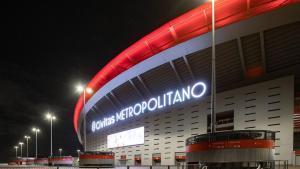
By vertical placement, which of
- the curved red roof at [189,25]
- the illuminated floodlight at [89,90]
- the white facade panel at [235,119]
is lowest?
the white facade panel at [235,119]

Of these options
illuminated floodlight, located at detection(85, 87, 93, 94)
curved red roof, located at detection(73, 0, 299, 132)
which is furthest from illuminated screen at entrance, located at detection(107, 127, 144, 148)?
curved red roof, located at detection(73, 0, 299, 132)

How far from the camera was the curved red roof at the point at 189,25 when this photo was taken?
27.3m

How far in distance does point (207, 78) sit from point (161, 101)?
356 inches

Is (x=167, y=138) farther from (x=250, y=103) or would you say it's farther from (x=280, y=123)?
(x=280, y=123)

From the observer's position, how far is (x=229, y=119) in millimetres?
33875

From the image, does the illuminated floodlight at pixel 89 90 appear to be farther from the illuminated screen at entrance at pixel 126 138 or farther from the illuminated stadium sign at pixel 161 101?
the illuminated screen at entrance at pixel 126 138

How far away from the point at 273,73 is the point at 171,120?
15.1 m

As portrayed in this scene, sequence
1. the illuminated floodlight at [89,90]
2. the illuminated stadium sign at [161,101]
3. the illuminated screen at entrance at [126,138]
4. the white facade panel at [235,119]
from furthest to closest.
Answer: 1. the illuminated floodlight at [89,90]
2. the illuminated screen at entrance at [126,138]
3. the illuminated stadium sign at [161,101]
4. the white facade panel at [235,119]

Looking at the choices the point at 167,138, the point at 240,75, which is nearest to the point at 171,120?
the point at 167,138

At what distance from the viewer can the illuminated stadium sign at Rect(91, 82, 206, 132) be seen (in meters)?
36.1

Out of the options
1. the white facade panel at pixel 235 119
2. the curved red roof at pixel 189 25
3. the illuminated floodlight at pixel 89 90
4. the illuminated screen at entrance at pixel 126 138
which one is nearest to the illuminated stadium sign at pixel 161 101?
the white facade panel at pixel 235 119

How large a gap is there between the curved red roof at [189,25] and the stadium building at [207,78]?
0.25 ft

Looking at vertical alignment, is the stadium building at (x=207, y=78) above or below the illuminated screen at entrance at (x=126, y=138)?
above

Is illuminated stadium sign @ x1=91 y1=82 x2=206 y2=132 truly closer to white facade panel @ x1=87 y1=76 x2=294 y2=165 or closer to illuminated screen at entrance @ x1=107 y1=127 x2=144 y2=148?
white facade panel @ x1=87 y1=76 x2=294 y2=165
